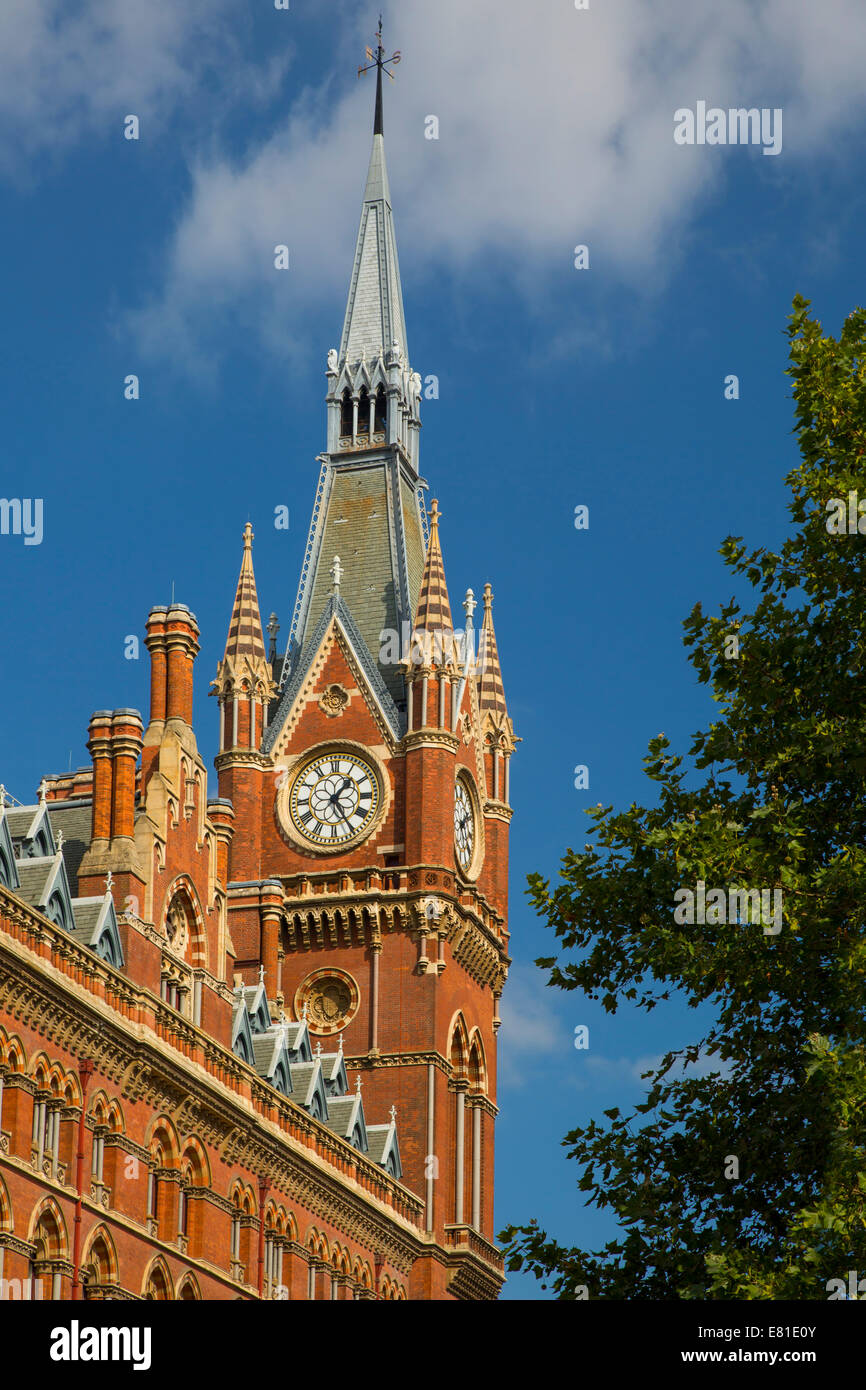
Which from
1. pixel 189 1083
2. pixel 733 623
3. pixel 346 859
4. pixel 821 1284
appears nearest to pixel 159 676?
pixel 189 1083

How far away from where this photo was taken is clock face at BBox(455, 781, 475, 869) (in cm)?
9438

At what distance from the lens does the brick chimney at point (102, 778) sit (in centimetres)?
6406

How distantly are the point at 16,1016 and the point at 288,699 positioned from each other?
41.6 meters

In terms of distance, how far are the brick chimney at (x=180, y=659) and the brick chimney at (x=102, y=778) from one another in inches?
211

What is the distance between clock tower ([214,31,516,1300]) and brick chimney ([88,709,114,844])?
20.8 m

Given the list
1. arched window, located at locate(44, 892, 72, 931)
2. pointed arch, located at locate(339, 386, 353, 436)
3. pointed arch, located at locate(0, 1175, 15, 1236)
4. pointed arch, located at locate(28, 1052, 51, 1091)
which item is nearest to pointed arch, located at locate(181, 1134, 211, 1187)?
arched window, located at locate(44, 892, 72, 931)

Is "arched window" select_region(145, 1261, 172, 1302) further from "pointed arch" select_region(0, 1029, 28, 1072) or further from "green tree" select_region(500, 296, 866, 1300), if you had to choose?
"green tree" select_region(500, 296, 866, 1300)

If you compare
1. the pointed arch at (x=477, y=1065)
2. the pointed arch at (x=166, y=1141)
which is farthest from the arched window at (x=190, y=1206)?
the pointed arch at (x=477, y=1065)

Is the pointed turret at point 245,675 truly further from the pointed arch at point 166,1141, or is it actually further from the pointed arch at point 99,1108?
the pointed arch at point 99,1108

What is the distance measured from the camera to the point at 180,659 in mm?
69750

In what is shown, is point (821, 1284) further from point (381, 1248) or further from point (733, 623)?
point (381, 1248)

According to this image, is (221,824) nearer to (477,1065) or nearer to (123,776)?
(123,776)

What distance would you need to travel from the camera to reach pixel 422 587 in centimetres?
9412

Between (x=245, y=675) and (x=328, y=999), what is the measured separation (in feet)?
42.6
